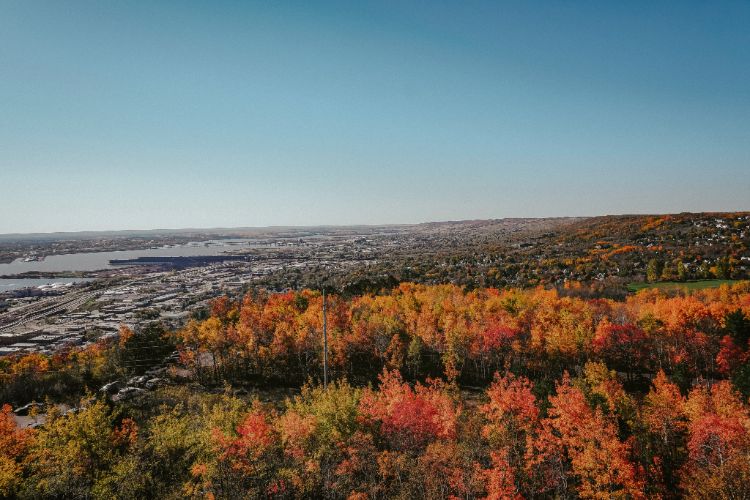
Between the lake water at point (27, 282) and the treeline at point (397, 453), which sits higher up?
the treeline at point (397, 453)

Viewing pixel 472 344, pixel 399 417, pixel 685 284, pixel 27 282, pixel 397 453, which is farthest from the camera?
pixel 27 282

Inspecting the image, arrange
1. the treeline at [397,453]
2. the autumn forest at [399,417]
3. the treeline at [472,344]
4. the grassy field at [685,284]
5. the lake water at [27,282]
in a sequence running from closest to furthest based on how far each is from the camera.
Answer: the treeline at [397,453]
the autumn forest at [399,417]
the treeline at [472,344]
the grassy field at [685,284]
the lake water at [27,282]

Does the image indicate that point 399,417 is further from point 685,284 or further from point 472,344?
point 685,284

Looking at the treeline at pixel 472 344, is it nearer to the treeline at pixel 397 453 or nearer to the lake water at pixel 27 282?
the treeline at pixel 397 453

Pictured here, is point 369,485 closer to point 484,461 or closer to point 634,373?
point 484,461

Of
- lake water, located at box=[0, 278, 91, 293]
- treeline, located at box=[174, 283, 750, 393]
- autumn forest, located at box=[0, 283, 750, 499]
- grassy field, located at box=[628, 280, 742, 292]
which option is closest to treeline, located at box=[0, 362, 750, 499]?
autumn forest, located at box=[0, 283, 750, 499]

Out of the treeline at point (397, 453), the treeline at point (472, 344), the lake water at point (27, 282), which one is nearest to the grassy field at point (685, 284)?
the treeline at point (472, 344)

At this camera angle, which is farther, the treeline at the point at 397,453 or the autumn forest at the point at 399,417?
the autumn forest at the point at 399,417

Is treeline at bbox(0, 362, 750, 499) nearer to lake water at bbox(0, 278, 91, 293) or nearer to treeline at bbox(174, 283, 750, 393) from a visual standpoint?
treeline at bbox(174, 283, 750, 393)

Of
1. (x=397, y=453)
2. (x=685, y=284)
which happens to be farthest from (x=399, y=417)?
(x=685, y=284)
